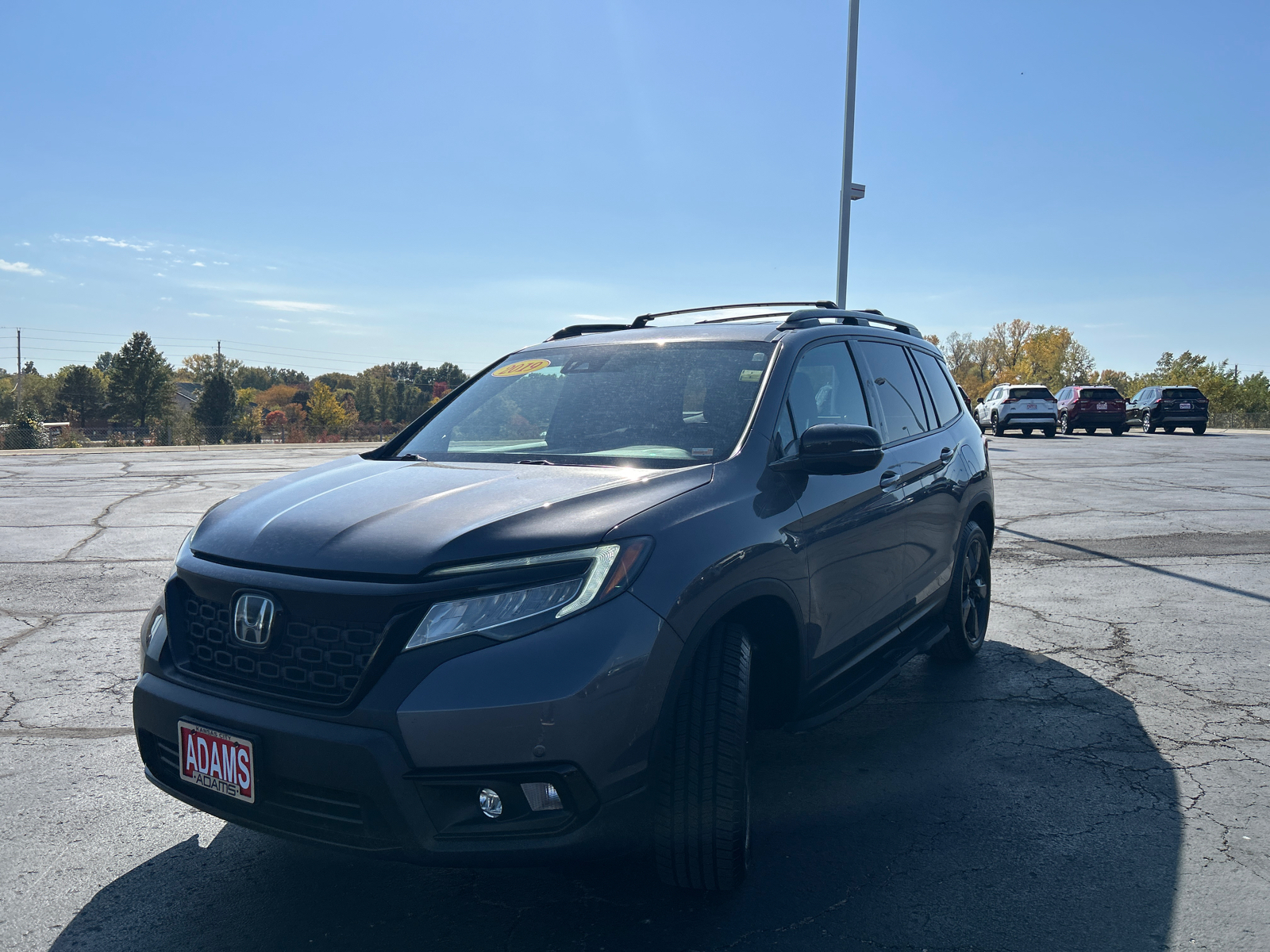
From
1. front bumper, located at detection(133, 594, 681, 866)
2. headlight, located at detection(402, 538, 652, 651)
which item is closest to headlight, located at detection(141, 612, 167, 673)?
front bumper, located at detection(133, 594, 681, 866)

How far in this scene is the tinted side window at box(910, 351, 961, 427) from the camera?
5027 mm

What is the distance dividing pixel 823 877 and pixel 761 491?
1.21m

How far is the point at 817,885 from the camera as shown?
9.09 feet

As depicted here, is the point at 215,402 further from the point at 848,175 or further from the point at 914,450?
the point at 914,450

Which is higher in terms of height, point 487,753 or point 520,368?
point 520,368

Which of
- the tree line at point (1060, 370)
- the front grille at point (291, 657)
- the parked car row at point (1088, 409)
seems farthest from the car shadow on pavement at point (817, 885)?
the tree line at point (1060, 370)

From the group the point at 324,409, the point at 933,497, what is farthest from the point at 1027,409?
the point at 324,409

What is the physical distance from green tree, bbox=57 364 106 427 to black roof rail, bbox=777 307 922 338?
101 m

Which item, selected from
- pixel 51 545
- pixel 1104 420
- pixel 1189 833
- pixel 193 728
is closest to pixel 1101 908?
pixel 1189 833

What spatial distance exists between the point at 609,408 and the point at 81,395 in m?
105

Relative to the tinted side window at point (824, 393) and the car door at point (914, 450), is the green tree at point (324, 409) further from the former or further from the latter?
the tinted side window at point (824, 393)

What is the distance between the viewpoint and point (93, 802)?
3.34 meters

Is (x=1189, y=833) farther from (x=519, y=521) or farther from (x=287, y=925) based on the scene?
(x=287, y=925)

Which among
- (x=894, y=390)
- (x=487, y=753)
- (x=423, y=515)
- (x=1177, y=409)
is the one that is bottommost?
(x=487, y=753)
